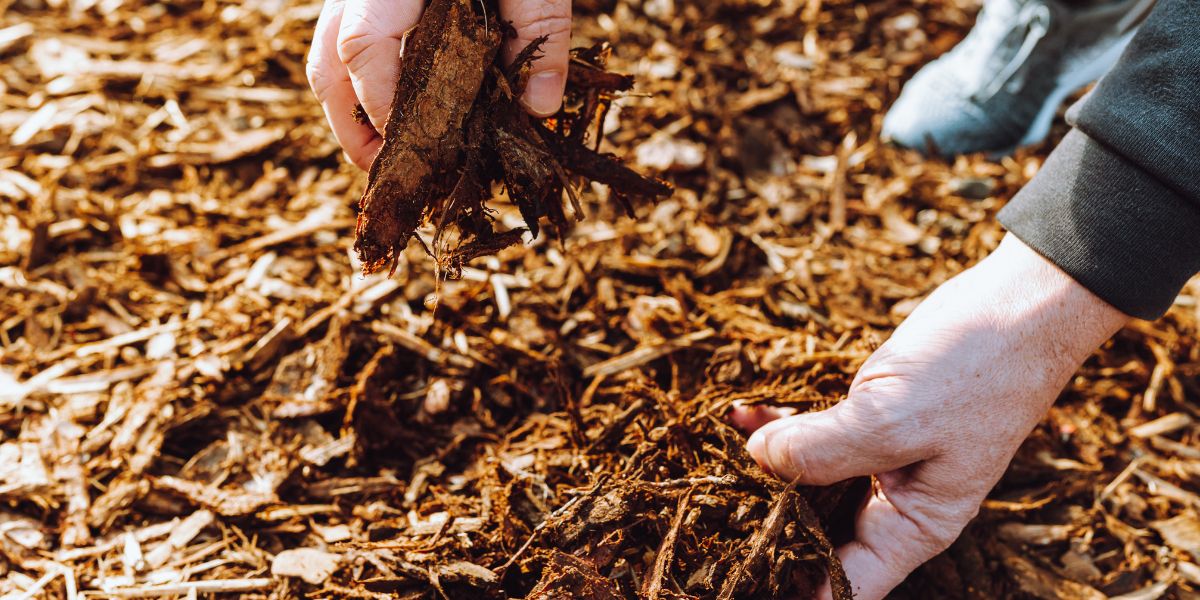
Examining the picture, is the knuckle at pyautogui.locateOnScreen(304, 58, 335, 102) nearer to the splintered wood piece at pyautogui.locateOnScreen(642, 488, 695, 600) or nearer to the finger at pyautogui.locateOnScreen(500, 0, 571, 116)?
the finger at pyautogui.locateOnScreen(500, 0, 571, 116)

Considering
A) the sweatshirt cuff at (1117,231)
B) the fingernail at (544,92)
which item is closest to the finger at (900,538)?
the sweatshirt cuff at (1117,231)

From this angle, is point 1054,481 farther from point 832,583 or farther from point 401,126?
point 401,126

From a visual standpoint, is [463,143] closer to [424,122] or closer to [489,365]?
[424,122]

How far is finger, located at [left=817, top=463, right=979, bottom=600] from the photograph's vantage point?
1576mm

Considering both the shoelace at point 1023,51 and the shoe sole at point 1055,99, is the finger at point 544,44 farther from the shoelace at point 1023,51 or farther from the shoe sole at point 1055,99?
the shoe sole at point 1055,99

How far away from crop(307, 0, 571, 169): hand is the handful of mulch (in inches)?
0.9

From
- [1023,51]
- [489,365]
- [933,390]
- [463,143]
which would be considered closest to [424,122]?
[463,143]

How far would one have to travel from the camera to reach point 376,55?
1354mm

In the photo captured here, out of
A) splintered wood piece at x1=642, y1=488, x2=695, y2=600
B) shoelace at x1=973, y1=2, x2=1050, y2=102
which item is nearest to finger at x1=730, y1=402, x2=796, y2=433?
splintered wood piece at x1=642, y1=488, x2=695, y2=600

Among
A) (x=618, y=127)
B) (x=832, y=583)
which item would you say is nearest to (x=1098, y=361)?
(x=832, y=583)

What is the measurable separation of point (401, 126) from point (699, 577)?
1.09 meters

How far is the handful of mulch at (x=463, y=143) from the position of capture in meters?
1.40

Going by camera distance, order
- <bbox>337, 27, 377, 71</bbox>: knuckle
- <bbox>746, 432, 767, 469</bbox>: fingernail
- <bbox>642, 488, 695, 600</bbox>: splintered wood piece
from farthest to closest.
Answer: <bbox>746, 432, 767, 469</bbox>: fingernail, <bbox>642, 488, 695, 600</bbox>: splintered wood piece, <bbox>337, 27, 377, 71</bbox>: knuckle

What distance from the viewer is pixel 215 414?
2018 millimetres
